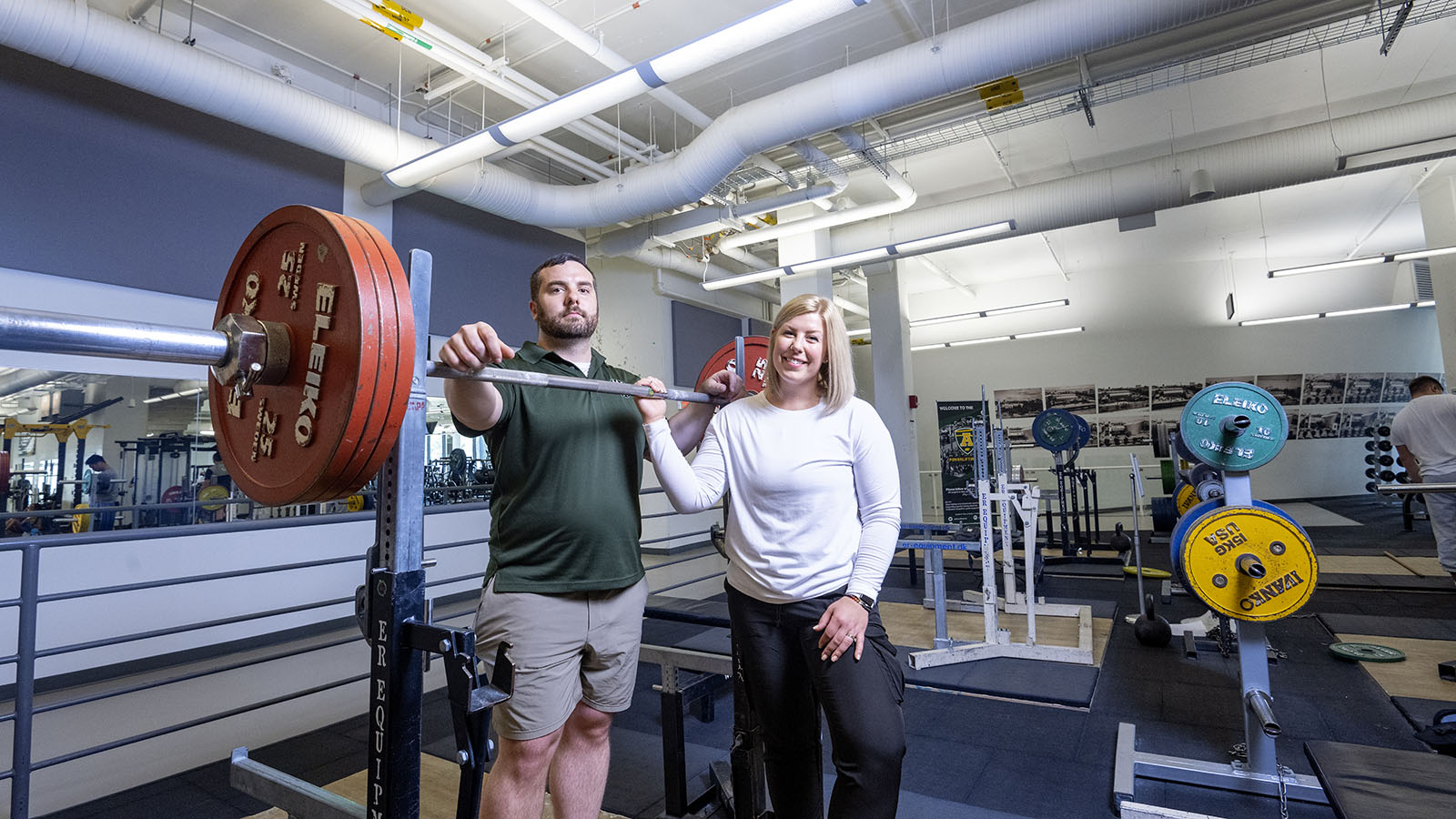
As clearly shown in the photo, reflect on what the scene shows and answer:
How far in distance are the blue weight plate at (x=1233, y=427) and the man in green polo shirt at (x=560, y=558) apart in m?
2.03

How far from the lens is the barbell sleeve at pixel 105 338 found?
2.03ft

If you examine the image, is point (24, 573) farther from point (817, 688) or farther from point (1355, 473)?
point (1355, 473)

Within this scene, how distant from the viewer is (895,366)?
27.0ft

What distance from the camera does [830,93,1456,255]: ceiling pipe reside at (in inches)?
191

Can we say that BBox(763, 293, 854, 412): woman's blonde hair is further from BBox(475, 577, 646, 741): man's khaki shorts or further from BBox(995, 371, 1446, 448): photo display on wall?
BBox(995, 371, 1446, 448): photo display on wall

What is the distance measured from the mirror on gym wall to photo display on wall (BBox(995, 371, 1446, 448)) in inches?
359

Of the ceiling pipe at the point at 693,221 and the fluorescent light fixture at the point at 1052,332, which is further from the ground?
the ceiling pipe at the point at 693,221

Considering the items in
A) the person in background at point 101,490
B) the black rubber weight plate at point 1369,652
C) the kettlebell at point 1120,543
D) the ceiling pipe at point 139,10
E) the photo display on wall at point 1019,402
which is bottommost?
the black rubber weight plate at point 1369,652

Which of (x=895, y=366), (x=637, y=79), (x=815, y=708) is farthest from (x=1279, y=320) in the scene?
(x=815, y=708)

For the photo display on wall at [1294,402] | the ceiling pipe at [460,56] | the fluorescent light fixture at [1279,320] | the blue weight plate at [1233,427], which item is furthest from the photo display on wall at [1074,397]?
the blue weight plate at [1233,427]

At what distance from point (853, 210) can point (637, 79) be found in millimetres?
3278

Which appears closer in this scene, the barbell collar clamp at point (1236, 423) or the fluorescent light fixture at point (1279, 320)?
the barbell collar clamp at point (1236, 423)

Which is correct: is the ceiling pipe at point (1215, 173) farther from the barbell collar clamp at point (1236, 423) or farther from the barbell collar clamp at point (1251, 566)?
the barbell collar clamp at point (1251, 566)

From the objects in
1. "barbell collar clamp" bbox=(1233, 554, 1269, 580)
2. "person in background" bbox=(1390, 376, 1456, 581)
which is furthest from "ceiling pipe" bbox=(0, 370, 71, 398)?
"person in background" bbox=(1390, 376, 1456, 581)
